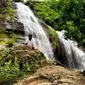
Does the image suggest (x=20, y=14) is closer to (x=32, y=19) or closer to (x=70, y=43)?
(x=32, y=19)

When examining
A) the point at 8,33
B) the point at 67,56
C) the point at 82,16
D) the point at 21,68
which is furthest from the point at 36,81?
the point at 67,56

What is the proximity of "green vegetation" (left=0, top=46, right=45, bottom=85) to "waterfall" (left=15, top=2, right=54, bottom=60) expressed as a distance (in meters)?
5.90

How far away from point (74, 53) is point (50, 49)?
254 cm

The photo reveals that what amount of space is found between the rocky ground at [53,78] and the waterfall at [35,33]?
298 inches

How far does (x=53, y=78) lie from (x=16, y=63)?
2262 mm

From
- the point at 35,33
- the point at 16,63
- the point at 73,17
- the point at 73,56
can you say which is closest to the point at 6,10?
the point at 35,33

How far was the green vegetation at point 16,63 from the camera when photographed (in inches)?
464

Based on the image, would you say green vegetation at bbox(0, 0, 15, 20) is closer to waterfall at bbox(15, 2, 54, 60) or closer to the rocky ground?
waterfall at bbox(15, 2, 54, 60)

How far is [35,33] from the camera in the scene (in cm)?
2077

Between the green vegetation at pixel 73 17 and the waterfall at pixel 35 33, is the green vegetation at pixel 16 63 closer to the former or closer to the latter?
the green vegetation at pixel 73 17

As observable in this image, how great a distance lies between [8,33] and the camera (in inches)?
774

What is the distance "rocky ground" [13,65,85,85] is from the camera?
10.7 m

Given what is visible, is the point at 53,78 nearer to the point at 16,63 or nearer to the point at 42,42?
the point at 16,63

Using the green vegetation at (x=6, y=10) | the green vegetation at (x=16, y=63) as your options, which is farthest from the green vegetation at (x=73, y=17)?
the green vegetation at (x=6, y=10)
